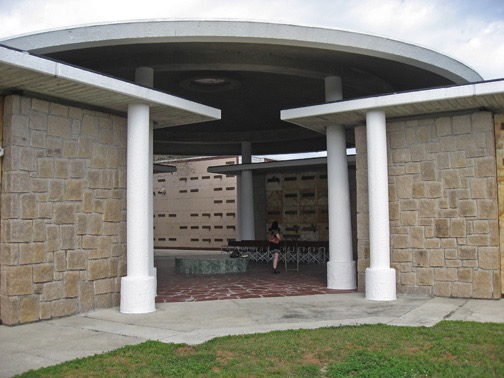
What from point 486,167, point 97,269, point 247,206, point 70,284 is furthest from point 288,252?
point 70,284

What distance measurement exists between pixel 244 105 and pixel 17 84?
388 inches

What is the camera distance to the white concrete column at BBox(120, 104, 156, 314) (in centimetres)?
834

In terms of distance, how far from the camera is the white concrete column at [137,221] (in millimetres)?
8344

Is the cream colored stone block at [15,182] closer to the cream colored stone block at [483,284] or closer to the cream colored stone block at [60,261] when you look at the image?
the cream colored stone block at [60,261]

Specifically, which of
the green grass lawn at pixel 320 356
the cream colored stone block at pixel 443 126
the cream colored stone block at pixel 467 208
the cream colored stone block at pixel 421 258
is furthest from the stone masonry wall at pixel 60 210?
the cream colored stone block at pixel 467 208

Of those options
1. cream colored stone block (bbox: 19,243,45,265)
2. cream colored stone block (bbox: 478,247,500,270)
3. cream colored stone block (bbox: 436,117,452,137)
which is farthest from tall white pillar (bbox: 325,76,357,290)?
cream colored stone block (bbox: 19,243,45,265)

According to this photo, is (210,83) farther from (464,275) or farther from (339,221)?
(464,275)

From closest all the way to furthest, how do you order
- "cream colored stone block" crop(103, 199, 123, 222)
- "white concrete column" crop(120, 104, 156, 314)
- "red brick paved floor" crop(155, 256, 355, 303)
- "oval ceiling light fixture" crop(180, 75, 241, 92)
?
"white concrete column" crop(120, 104, 156, 314), "cream colored stone block" crop(103, 199, 123, 222), "red brick paved floor" crop(155, 256, 355, 303), "oval ceiling light fixture" crop(180, 75, 241, 92)

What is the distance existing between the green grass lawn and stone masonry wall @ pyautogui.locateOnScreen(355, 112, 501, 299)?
2.75 metres

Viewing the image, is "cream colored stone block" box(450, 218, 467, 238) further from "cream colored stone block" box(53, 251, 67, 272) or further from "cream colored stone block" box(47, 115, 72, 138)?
"cream colored stone block" box(47, 115, 72, 138)

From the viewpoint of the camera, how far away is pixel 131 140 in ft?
28.4

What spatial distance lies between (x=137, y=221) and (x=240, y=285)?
12.3 feet

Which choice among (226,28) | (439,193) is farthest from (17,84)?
(439,193)

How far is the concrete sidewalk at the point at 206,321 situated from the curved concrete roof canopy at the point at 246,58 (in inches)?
183
